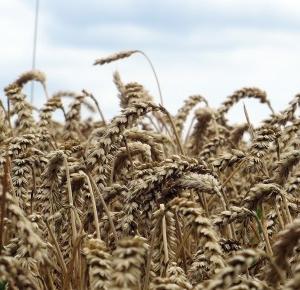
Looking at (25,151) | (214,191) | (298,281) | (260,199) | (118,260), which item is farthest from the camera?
(25,151)

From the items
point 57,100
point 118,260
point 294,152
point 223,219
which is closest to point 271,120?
point 57,100

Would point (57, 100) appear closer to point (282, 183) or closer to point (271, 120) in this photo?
point (271, 120)

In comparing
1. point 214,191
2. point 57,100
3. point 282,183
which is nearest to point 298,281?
point 214,191

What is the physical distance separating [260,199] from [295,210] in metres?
0.48

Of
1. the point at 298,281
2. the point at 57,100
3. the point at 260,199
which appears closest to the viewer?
the point at 298,281

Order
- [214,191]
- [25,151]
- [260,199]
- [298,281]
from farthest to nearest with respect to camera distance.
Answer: [25,151] → [260,199] → [214,191] → [298,281]

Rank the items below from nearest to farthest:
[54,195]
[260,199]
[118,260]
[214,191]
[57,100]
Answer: [118,260] < [214,191] < [260,199] < [54,195] < [57,100]

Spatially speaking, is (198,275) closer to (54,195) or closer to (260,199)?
(260,199)

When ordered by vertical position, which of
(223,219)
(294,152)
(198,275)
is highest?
(294,152)

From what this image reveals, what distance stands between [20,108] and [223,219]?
6.72ft

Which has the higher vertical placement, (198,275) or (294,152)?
(294,152)

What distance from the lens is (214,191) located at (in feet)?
7.97

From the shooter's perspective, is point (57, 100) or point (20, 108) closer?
point (20, 108)

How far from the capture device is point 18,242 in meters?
2.53
